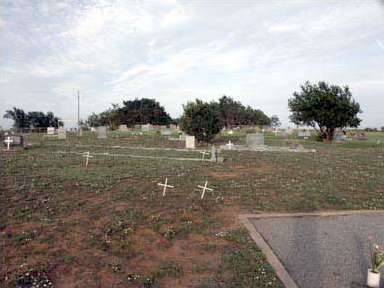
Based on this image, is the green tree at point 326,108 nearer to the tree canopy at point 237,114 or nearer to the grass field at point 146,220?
the grass field at point 146,220

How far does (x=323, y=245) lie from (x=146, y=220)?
3.64 m

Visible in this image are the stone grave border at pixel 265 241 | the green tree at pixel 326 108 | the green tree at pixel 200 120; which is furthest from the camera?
the green tree at pixel 326 108

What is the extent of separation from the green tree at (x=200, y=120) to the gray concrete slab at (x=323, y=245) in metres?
20.0

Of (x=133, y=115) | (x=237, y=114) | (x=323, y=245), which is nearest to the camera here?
(x=323, y=245)

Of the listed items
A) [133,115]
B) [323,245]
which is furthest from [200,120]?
[133,115]

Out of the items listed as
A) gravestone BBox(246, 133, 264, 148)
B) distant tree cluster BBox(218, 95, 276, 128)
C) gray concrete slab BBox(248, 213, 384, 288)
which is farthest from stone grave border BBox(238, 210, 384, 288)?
distant tree cluster BBox(218, 95, 276, 128)

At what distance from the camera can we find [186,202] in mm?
8648

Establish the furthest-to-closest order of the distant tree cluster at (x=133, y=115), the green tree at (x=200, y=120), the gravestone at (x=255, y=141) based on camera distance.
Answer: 1. the distant tree cluster at (x=133, y=115)
2. the green tree at (x=200, y=120)
3. the gravestone at (x=255, y=141)

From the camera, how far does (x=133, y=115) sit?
79.9m

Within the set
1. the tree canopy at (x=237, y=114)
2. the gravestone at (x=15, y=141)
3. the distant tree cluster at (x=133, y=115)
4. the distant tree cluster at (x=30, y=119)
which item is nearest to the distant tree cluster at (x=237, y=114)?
the tree canopy at (x=237, y=114)

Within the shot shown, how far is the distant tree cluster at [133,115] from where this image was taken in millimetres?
80250

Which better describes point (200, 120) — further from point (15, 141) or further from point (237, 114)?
point (237, 114)

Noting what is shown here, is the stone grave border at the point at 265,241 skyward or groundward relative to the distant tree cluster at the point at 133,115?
groundward

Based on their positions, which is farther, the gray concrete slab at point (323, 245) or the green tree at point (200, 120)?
the green tree at point (200, 120)
